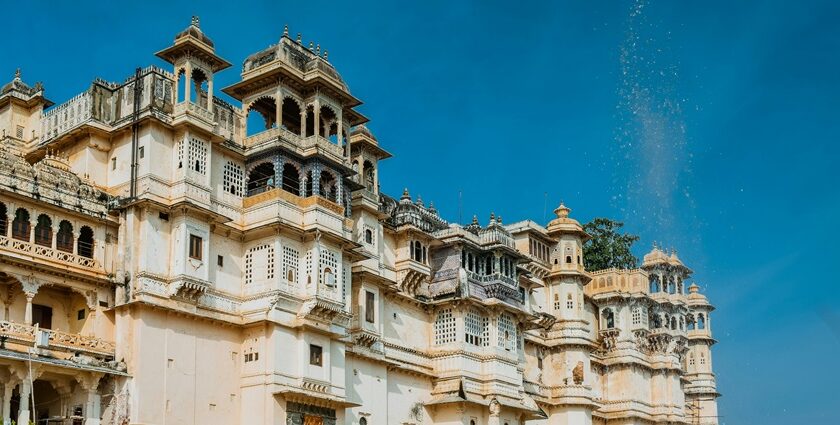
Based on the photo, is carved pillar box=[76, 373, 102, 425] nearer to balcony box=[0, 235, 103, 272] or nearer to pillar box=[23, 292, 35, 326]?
pillar box=[23, 292, 35, 326]

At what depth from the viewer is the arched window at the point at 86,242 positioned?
35656 millimetres

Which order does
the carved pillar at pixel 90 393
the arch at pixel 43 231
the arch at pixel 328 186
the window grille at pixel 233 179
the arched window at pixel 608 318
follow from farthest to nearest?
the arched window at pixel 608 318
the arch at pixel 328 186
the window grille at pixel 233 179
the arch at pixel 43 231
the carved pillar at pixel 90 393

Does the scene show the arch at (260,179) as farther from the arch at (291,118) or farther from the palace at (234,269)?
the arch at (291,118)

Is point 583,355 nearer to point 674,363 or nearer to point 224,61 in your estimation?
point 674,363

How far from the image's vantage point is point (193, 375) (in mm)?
36188

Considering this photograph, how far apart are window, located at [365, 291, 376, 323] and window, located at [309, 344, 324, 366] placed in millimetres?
5863

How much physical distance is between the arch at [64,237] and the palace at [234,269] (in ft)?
0.38

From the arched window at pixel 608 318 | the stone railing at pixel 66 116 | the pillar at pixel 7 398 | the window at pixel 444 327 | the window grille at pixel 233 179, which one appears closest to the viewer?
the pillar at pixel 7 398

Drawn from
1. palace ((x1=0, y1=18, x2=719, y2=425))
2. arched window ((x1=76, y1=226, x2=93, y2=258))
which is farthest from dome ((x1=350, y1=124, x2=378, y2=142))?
arched window ((x1=76, y1=226, x2=93, y2=258))

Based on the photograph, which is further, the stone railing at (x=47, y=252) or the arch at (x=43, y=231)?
the arch at (x=43, y=231)

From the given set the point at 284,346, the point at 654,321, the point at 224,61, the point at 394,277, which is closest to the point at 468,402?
the point at 394,277

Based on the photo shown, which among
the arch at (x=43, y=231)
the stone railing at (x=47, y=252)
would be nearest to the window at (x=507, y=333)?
the stone railing at (x=47, y=252)

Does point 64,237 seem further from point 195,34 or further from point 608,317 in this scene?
point 608,317

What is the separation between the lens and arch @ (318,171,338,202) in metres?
42.1
